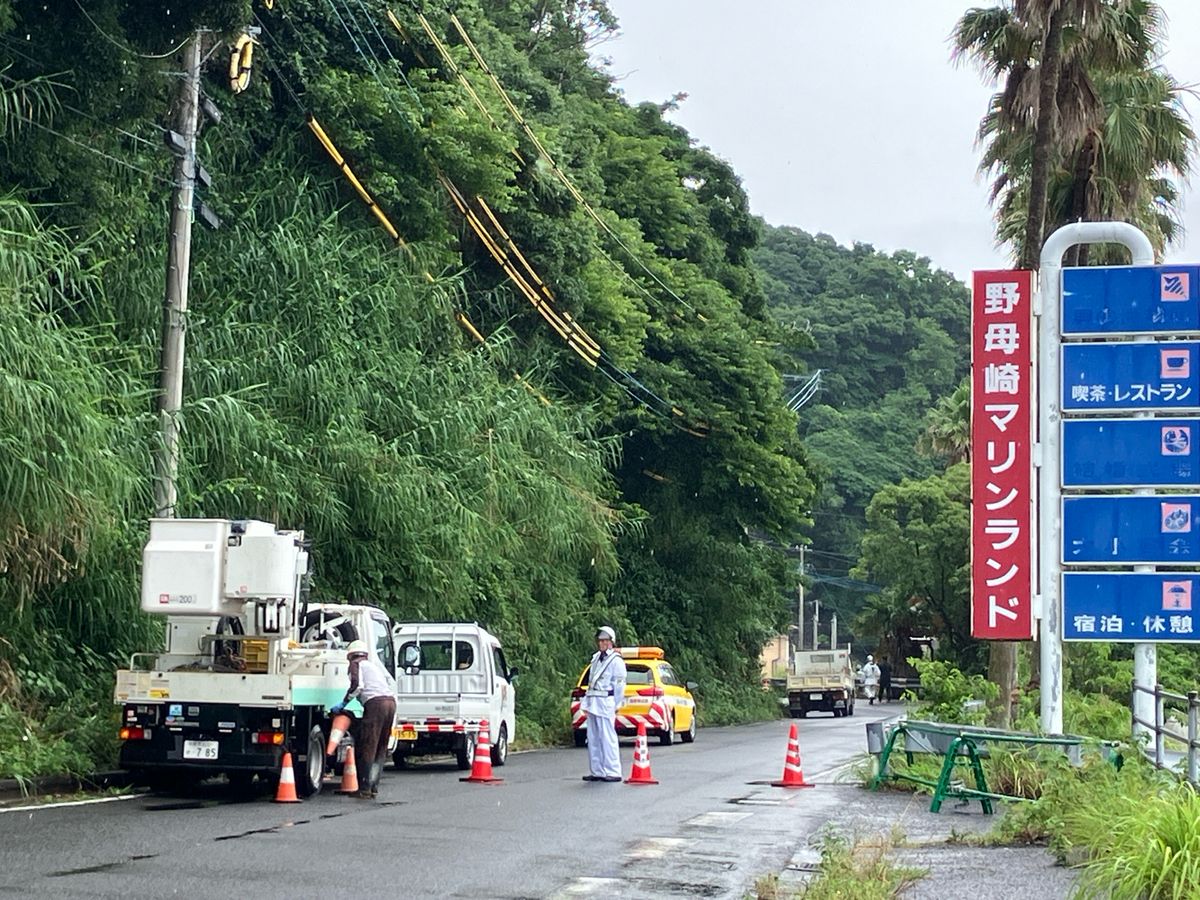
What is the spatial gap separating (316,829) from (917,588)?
56.0 metres

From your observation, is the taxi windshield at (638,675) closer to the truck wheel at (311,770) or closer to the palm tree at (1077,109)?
the palm tree at (1077,109)

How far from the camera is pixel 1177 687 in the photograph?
109 feet

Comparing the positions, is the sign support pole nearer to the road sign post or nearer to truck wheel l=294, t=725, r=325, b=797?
the road sign post

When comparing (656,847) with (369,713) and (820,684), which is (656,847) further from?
(820,684)

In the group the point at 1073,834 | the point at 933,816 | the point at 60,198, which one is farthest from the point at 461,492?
the point at 1073,834

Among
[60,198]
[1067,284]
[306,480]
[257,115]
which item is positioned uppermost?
[257,115]

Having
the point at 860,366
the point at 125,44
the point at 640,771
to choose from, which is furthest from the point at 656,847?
the point at 860,366

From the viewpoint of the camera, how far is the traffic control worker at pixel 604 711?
19.1 m

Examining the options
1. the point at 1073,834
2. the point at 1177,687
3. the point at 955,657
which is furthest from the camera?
the point at 955,657

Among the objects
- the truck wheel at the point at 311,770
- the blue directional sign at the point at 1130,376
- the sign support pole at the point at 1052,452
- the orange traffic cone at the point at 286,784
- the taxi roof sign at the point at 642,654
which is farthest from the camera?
the taxi roof sign at the point at 642,654

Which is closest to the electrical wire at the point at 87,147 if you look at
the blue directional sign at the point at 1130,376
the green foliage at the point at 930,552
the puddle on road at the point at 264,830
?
the puddle on road at the point at 264,830

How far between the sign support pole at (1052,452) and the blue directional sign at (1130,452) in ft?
0.52

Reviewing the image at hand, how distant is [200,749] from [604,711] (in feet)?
16.9

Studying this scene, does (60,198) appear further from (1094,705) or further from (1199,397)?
(1094,705)
